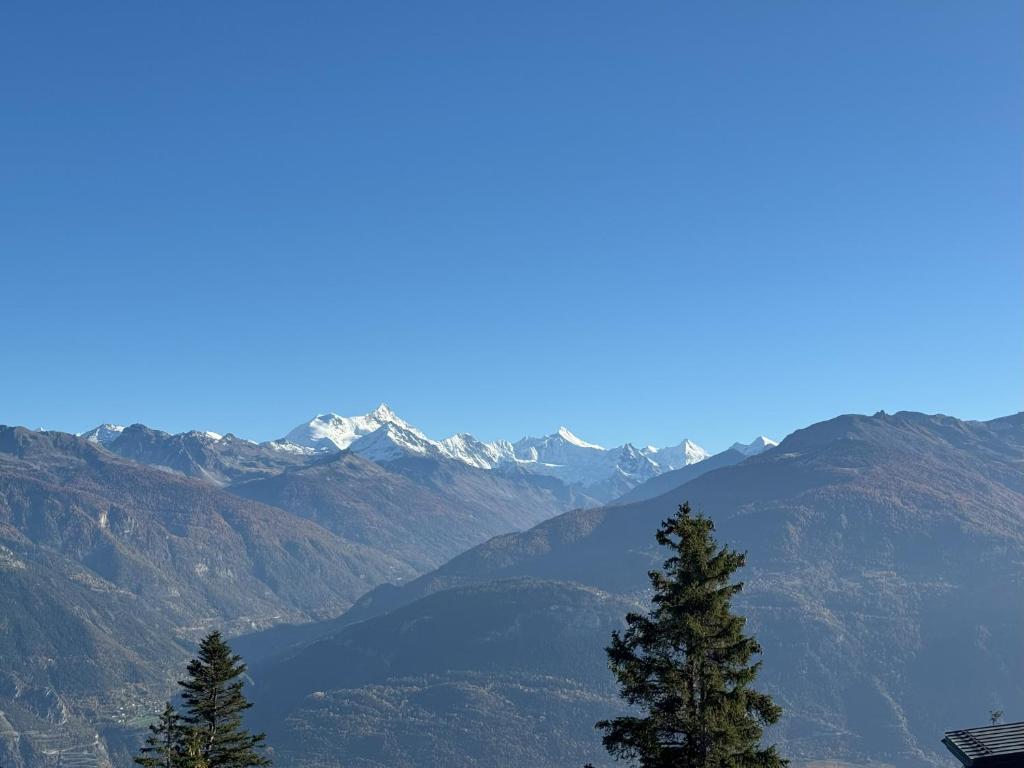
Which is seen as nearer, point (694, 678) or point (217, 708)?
point (694, 678)

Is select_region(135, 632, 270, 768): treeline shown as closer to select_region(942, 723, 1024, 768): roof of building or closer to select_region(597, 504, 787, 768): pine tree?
select_region(597, 504, 787, 768): pine tree

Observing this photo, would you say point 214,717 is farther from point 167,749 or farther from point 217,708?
point 167,749

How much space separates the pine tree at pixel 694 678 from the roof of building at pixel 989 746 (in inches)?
391

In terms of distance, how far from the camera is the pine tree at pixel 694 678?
34031 millimetres

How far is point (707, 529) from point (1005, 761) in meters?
16.2

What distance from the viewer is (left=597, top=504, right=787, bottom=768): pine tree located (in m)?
34.0

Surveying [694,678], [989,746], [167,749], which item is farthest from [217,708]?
[989,746]

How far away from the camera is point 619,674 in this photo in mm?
34531

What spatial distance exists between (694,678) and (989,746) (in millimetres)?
15225

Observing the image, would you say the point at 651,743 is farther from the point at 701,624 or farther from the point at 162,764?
the point at 162,764

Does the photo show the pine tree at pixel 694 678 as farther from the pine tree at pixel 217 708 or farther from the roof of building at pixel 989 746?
the pine tree at pixel 217 708

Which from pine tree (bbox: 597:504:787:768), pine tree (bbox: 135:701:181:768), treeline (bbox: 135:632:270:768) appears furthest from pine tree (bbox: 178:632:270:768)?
pine tree (bbox: 597:504:787:768)

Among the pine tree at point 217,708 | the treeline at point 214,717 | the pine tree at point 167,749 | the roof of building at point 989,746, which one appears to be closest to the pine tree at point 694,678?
the roof of building at point 989,746

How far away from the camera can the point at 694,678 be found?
114ft
